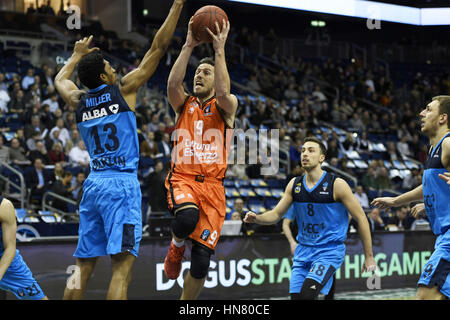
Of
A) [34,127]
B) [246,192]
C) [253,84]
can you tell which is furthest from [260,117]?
Result: [34,127]

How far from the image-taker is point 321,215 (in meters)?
6.60

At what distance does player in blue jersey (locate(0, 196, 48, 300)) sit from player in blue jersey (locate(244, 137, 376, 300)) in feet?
6.69

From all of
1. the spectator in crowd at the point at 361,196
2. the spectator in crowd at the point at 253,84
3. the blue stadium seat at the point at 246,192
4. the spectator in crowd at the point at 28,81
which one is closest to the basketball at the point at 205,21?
the blue stadium seat at the point at 246,192

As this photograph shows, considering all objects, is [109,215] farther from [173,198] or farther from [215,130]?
[215,130]

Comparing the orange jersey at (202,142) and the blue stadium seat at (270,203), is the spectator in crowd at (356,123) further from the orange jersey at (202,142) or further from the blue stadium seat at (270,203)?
the orange jersey at (202,142)

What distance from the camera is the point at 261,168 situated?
16.5 meters

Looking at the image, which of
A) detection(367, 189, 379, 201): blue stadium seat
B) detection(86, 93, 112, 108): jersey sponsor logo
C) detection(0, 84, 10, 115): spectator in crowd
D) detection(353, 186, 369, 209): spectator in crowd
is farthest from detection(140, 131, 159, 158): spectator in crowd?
detection(86, 93, 112, 108): jersey sponsor logo

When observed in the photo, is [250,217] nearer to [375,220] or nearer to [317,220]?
[317,220]

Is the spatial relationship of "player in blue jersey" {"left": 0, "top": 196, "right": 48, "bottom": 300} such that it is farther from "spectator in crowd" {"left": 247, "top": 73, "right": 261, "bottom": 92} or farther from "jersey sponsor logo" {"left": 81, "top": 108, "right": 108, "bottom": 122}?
"spectator in crowd" {"left": 247, "top": 73, "right": 261, "bottom": 92}

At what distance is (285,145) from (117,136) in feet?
42.9

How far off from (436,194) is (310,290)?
1455mm

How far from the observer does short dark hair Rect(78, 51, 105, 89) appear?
5531 millimetres

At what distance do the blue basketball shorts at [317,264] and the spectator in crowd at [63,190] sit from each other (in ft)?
23.5
